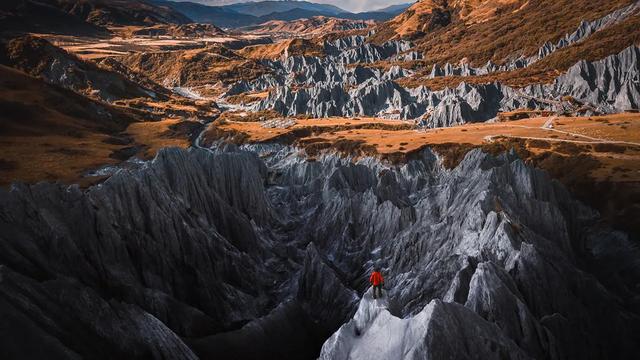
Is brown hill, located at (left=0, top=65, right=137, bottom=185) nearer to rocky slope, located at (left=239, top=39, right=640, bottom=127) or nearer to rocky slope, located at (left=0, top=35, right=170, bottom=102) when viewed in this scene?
rocky slope, located at (left=0, top=35, right=170, bottom=102)

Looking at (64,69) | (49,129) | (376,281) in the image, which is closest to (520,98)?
(49,129)

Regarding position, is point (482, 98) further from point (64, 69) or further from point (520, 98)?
point (64, 69)

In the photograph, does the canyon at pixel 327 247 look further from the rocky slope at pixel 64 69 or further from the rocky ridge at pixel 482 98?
the rocky slope at pixel 64 69

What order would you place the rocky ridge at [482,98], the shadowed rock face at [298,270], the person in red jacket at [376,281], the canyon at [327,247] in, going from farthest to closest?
the rocky ridge at [482,98], the person in red jacket at [376,281], the canyon at [327,247], the shadowed rock face at [298,270]

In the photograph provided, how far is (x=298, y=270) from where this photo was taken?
155ft

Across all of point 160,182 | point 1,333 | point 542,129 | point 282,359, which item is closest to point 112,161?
point 160,182

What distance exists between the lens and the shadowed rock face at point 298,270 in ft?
68.8

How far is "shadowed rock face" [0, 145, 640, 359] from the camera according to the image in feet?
68.8

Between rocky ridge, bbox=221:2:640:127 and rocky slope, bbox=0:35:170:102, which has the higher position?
rocky slope, bbox=0:35:170:102

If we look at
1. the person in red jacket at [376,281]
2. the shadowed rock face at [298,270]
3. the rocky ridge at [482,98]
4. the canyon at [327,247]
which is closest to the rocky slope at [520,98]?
the rocky ridge at [482,98]

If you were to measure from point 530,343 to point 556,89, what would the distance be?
138640 millimetres

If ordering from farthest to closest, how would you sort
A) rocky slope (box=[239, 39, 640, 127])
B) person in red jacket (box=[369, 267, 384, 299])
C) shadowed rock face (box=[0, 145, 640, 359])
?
1. rocky slope (box=[239, 39, 640, 127])
2. person in red jacket (box=[369, 267, 384, 299])
3. shadowed rock face (box=[0, 145, 640, 359])

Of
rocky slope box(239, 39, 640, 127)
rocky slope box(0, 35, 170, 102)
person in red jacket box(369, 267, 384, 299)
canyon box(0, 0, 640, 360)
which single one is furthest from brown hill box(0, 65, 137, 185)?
rocky slope box(239, 39, 640, 127)

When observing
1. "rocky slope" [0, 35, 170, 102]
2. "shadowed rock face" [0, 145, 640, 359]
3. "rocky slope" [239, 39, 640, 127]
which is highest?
"rocky slope" [0, 35, 170, 102]
